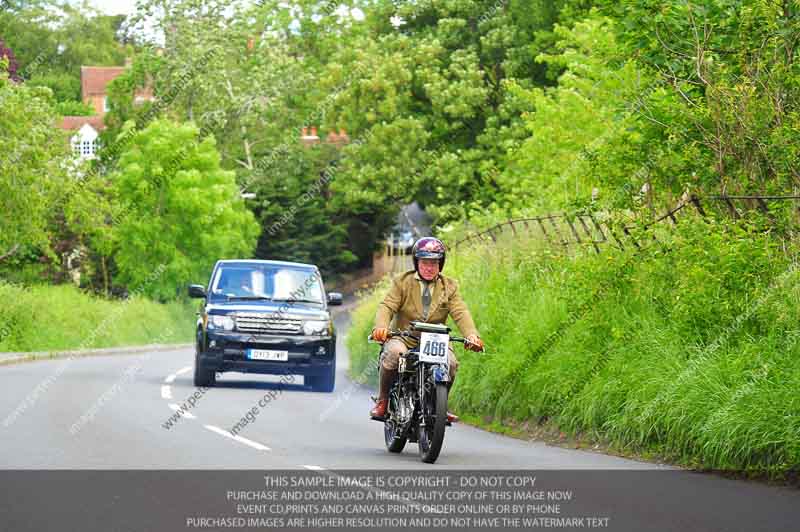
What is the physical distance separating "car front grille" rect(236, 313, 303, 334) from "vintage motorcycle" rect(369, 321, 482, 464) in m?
9.93

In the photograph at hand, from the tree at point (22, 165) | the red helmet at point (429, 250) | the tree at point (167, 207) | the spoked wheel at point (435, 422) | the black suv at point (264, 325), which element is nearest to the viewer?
the spoked wheel at point (435, 422)

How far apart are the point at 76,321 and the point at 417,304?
3345 cm

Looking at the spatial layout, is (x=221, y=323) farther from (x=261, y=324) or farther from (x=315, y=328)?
(x=315, y=328)

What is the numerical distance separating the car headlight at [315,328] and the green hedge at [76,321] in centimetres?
1740

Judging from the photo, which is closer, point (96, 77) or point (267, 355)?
point (267, 355)

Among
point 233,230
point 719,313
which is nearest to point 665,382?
point 719,313

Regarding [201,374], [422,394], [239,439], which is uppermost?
[422,394]

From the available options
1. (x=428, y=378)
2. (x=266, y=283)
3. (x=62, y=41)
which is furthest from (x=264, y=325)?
(x=62, y=41)

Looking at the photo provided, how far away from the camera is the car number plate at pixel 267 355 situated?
24.2 m

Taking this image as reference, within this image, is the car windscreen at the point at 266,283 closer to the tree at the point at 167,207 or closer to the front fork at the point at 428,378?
the front fork at the point at 428,378

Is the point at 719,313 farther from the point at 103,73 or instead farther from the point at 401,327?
the point at 103,73

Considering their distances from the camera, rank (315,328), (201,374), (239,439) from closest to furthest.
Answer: (239,439)
(315,328)
(201,374)

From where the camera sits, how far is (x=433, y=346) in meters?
13.4

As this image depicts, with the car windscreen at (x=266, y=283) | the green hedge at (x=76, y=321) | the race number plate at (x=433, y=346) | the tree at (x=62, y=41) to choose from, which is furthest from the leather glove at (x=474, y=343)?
the tree at (x=62, y=41)
